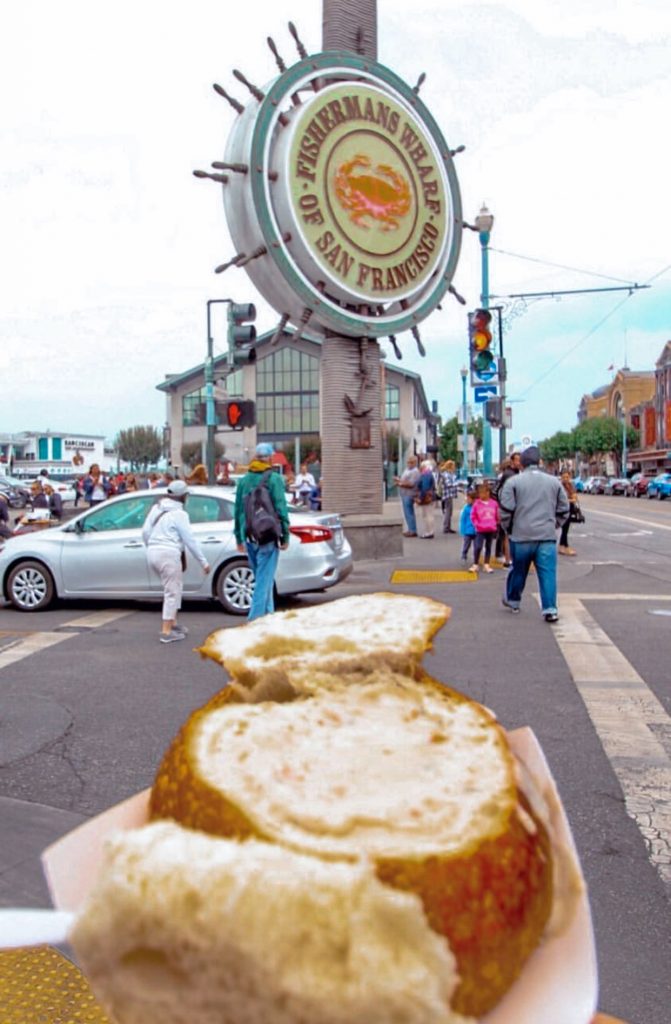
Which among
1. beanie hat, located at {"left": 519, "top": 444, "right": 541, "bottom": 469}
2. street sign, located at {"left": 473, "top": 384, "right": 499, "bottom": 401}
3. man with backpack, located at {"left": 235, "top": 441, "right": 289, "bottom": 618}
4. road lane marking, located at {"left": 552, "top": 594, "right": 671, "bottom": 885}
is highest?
street sign, located at {"left": 473, "top": 384, "right": 499, "bottom": 401}

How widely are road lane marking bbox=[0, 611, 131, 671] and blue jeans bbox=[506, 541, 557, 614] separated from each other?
15.5 ft

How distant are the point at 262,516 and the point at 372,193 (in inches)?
353

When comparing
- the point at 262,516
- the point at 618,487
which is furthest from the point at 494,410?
the point at 618,487

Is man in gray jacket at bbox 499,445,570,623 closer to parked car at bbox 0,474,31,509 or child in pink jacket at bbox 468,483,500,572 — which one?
child in pink jacket at bbox 468,483,500,572

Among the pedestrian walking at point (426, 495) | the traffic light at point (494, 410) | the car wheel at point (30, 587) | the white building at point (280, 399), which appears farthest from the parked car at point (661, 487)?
the car wheel at point (30, 587)

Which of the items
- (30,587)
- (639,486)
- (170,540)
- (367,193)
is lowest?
(30,587)

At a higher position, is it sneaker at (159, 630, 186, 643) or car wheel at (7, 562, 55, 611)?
car wheel at (7, 562, 55, 611)

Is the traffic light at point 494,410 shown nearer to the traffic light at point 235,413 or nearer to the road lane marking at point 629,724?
the traffic light at point 235,413

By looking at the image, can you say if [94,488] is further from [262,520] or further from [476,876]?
[476,876]

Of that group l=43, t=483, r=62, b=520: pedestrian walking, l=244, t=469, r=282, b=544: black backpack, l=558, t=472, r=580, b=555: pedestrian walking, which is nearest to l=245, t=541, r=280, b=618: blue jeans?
l=244, t=469, r=282, b=544: black backpack

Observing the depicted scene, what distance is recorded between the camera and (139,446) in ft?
356

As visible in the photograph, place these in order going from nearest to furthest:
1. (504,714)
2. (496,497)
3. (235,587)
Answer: (504,714) → (235,587) → (496,497)

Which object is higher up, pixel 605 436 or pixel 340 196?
pixel 340 196

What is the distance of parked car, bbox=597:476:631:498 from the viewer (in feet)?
222
